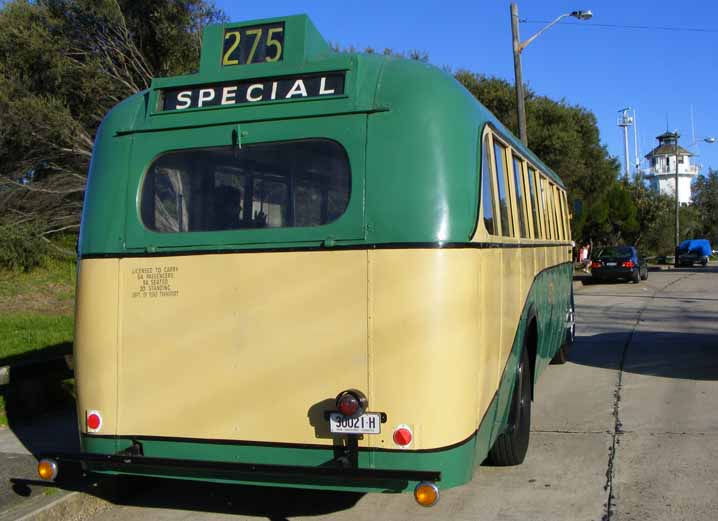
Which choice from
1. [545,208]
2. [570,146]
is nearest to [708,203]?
[570,146]

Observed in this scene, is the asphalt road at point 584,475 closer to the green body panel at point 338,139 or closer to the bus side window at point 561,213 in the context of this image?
the bus side window at point 561,213

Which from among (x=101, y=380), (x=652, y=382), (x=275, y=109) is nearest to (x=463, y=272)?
(x=275, y=109)

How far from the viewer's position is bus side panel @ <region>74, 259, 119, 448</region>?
4.47m

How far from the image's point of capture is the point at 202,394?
4.34 meters

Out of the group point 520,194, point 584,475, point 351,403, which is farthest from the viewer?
point 520,194

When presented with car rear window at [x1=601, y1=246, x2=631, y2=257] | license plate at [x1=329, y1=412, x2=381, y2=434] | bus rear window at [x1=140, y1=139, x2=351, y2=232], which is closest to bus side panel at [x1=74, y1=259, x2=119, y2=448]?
bus rear window at [x1=140, y1=139, x2=351, y2=232]

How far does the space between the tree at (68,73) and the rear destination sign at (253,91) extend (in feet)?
Answer: 44.8

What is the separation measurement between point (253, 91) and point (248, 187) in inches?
22.7

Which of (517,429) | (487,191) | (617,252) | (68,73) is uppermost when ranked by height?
(68,73)

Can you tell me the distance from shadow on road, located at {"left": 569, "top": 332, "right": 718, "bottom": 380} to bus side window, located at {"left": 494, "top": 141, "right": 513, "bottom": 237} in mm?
5417

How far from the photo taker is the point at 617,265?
97.1 feet

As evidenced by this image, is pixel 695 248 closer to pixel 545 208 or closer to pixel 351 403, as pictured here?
pixel 545 208

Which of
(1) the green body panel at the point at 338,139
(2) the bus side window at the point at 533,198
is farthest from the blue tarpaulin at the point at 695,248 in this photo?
(1) the green body panel at the point at 338,139

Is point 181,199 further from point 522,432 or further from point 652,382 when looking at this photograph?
point 652,382
